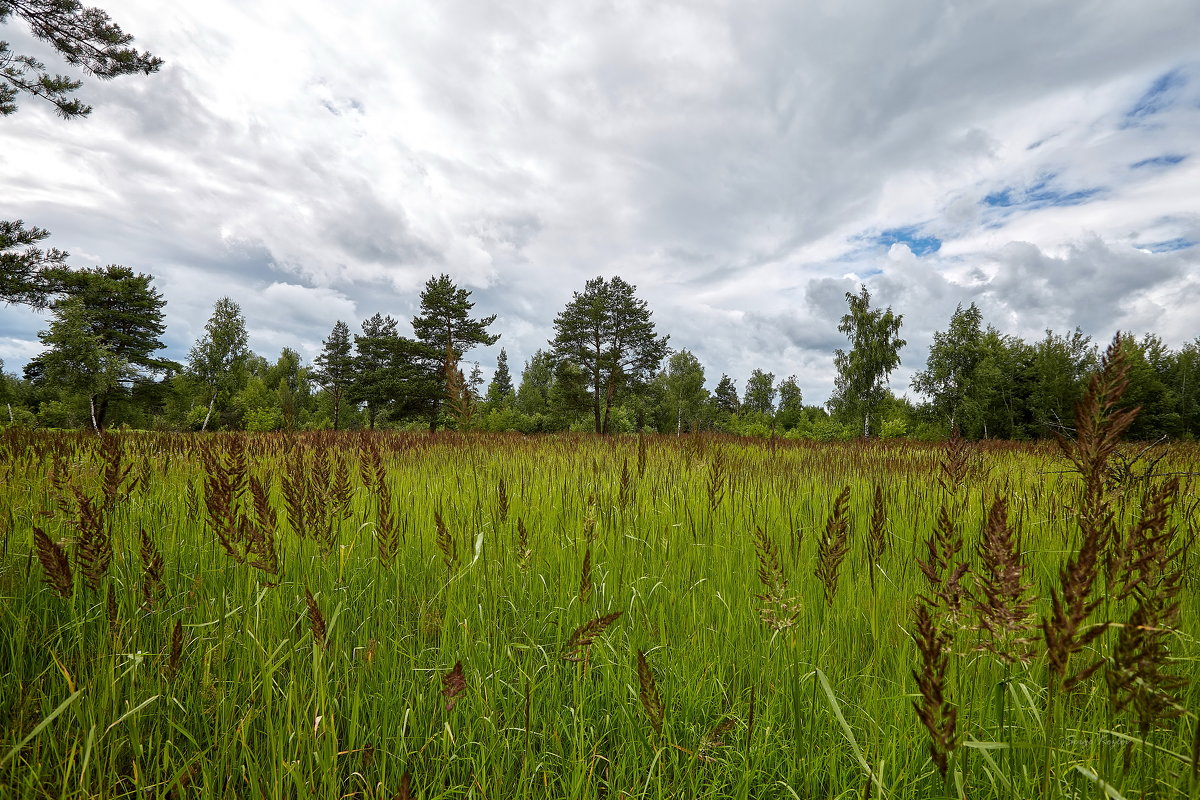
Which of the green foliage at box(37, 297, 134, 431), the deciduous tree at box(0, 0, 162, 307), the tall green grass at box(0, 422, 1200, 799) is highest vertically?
the deciduous tree at box(0, 0, 162, 307)

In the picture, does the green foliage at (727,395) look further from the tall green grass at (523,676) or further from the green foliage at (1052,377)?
the tall green grass at (523,676)

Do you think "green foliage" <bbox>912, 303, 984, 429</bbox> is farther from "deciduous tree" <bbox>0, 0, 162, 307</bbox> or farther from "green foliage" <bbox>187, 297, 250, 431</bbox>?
"green foliage" <bbox>187, 297, 250, 431</bbox>

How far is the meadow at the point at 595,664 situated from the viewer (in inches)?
43.3

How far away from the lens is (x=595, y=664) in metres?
1.82

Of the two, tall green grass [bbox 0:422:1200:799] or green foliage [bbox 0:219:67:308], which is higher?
green foliage [bbox 0:219:67:308]

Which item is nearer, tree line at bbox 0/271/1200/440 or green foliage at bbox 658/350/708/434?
tree line at bbox 0/271/1200/440

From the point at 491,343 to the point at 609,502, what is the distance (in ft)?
107

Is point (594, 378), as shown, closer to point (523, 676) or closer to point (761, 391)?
point (523, 676)

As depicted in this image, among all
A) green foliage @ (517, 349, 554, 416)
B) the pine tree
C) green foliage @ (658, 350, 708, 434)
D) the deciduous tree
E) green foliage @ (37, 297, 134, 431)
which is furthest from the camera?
green foliage @ (517, 349, 554, 416)

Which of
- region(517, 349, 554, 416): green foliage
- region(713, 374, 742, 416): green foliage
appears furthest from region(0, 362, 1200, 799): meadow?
region(713, 374, 742, 416): green foliage

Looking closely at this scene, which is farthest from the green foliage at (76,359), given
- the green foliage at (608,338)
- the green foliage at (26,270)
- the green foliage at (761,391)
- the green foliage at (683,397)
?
the green foliage at (761,391)

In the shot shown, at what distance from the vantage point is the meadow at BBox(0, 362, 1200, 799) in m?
1.10

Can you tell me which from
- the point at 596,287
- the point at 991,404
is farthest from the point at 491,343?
the point at 991,404

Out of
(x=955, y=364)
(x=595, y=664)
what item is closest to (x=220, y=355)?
(x=595, y=664)
